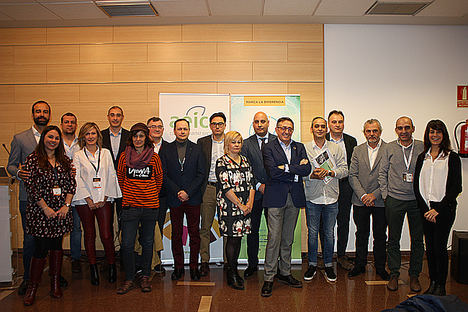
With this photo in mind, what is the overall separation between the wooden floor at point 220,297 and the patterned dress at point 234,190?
0.68 meters

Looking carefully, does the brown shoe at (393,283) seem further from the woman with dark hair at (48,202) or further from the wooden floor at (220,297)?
the woman with dark hair at (48,202)

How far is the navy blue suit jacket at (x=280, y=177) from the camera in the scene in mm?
3566

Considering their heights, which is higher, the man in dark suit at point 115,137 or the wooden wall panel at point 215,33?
the wooden wall panel at point 215,33

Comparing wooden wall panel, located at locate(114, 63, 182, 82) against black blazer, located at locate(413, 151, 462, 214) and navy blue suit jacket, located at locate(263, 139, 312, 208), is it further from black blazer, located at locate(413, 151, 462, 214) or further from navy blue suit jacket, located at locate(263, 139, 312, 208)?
black blazer, located at locate(413, 151, 462, 214)

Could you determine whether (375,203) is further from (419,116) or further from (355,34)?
(355,34)

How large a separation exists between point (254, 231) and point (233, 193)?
80cm

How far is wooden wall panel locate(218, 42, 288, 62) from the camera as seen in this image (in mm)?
Result: 5145

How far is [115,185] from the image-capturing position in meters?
3.84

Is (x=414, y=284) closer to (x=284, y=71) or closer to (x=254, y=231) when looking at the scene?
(x=254, y=231)

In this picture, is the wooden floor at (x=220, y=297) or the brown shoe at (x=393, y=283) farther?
the brown shoe at (x=393, y=283)

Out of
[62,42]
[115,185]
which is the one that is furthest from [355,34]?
[62,42]

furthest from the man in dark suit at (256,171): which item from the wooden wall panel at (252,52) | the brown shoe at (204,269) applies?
the wooden wall panel at (252,52)

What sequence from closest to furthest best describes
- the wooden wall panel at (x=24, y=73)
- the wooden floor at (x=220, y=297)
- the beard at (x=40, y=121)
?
the wooden floor at (x=220, y=297) → the beard at (x=40, y=121) → the wooden wall panel at (x=24, y=73)

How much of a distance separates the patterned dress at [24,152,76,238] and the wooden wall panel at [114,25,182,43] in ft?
8.46
